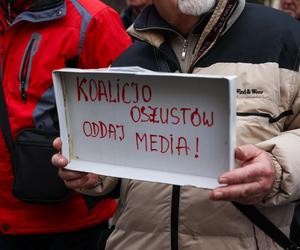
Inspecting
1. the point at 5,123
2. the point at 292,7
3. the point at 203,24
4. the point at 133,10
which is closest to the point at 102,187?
the point at 203,24

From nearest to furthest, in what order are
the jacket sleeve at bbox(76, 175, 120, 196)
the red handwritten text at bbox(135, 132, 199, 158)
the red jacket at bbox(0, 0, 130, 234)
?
Result: the red handwritten text at bbox(135, 132, 199, 158)
the jacket sleeve at bbox(76, 175, 120, 196)
the red jacket at bbox(0, 0, 130, 234)

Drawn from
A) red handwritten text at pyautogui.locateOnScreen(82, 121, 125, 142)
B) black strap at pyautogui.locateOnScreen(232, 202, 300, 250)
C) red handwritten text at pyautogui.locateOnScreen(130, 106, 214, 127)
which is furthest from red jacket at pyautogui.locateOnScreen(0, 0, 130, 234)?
black strap at pyautogui.locateOnScreen(232, 202, 300, 250)

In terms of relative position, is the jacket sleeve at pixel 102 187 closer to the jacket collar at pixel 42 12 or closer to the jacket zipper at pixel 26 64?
the jacket zipper at pixel 26 64

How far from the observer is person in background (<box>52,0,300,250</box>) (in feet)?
5.93

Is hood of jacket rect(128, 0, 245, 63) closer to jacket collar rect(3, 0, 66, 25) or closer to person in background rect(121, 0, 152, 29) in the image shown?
jacket collar rect(3, 0, 66, 25)

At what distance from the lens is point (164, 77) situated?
5.30ft

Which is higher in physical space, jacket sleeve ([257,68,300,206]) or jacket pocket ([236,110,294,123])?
jacket pocket ([236,110,294,123])

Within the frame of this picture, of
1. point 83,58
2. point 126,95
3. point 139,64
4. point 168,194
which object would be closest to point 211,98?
point 126,95

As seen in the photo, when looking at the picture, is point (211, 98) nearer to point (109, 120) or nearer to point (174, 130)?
point (174, 130)

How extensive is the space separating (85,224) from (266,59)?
4.06 ft

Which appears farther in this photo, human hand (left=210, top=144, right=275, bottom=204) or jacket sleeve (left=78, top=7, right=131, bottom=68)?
jacket sleeve (left=78, top=7, right=131, bottom=68)

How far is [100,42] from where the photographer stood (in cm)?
267

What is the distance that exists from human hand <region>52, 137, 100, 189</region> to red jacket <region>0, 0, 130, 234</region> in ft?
2.35

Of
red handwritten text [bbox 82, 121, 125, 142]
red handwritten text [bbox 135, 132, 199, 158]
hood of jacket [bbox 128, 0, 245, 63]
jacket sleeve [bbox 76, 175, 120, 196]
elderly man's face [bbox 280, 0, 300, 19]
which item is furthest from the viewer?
elderly man's face [bbox 280, 0, 300, 19]
